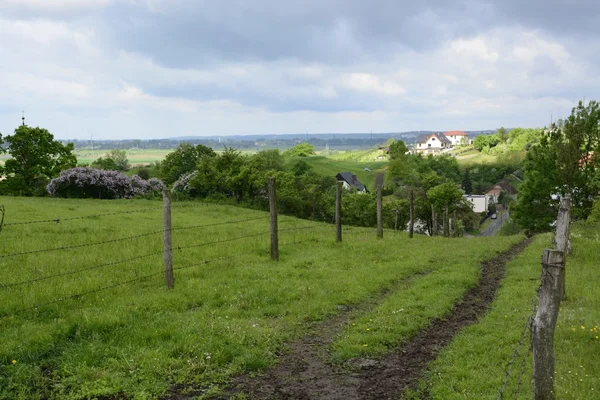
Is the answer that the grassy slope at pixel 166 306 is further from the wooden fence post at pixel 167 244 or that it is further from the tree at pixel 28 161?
the tree at pixel 28 161

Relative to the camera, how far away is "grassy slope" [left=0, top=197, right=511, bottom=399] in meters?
8.35

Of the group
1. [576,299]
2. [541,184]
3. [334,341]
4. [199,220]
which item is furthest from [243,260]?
[541,184]

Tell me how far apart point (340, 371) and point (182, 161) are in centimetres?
8027

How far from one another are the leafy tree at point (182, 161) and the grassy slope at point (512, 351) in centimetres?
7381

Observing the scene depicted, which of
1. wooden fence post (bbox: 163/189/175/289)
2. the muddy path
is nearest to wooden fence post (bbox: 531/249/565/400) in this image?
the muddy path

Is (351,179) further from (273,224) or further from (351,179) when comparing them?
(273,224)

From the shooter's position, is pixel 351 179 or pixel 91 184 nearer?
pixel 91 184

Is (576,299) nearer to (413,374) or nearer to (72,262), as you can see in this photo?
(413,374)

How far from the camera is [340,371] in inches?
350

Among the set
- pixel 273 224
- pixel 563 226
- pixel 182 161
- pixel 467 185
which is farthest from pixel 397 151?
pixel 563 226

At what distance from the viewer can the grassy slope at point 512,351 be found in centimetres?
756

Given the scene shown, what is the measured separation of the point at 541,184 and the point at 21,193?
56.0m

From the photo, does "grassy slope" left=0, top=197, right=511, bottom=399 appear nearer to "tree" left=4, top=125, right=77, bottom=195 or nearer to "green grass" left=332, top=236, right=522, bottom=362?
"green grass" left=332, top=236, right=522, bottom=362

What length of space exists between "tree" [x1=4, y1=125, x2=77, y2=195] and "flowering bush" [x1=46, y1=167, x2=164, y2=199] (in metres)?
10.2
